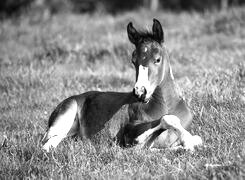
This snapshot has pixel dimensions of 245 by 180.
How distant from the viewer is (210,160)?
14.8 feet

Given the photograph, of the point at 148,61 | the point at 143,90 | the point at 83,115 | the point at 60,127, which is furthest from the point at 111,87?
the point at 143,90

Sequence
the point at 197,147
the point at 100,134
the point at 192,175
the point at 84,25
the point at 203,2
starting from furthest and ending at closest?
the point at 203,2, the point at 84,25, the point at 100,134, the point at 197,147, the point at 192,175

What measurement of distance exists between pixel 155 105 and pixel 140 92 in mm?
577

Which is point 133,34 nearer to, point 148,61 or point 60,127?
point 148,61

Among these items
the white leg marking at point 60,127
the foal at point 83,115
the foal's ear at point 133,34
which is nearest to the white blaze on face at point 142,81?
the foal's ear at point 133,34

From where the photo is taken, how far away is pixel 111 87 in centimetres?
809

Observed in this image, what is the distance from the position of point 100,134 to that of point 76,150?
75 cm

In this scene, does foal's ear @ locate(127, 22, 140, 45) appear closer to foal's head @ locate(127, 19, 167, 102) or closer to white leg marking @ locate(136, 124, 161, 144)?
foal's head @ locate(127, 19, 167, 102)

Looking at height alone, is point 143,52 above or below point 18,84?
above

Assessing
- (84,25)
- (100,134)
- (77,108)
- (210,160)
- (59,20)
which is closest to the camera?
(210,160)

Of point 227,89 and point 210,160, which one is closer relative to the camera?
point 210,160

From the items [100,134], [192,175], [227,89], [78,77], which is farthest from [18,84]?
[192,175]

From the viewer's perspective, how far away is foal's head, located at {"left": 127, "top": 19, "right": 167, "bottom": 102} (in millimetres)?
5027

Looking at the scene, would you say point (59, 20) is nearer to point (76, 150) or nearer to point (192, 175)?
point (76, 150)
